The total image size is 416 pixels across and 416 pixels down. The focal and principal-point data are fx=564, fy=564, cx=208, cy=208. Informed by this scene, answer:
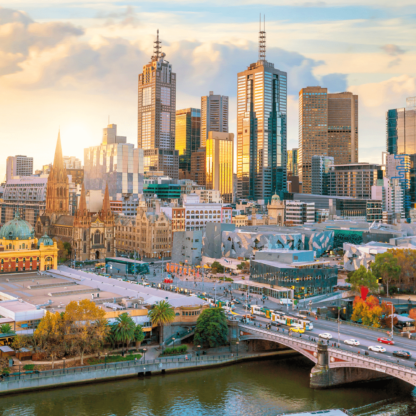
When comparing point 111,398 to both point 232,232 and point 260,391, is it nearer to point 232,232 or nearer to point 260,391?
point 260,391

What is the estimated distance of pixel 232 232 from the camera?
634ft

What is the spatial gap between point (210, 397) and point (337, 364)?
19884 millimetres

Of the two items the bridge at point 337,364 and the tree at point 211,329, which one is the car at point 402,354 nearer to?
the bridge at point 337,364

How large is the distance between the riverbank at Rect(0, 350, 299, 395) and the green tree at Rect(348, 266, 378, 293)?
1855 inches

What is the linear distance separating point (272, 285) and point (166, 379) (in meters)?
53.0

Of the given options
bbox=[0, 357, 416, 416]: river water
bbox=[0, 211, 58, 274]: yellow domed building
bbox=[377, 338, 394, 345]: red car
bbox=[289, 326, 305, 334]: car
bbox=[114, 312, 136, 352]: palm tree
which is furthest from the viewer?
bbox=[0, 211, 58, 274]: yellow domed building

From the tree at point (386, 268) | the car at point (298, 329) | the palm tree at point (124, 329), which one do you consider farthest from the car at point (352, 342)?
the tree at point (386, 268)

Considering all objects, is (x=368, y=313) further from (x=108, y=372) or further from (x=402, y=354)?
(x=108, y=372)

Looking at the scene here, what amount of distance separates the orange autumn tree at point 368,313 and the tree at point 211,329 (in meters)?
28.3

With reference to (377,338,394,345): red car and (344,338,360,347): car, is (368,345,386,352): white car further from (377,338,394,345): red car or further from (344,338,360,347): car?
(377,338,394,345): red car

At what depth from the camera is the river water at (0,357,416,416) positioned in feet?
255

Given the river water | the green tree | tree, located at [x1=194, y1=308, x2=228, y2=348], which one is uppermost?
the green tree

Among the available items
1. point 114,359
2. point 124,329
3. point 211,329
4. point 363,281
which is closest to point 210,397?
point 211,329

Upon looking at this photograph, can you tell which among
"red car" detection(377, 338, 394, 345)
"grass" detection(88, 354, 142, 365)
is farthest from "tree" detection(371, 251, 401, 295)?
"grass" detection(88, 354, 142, 365)
